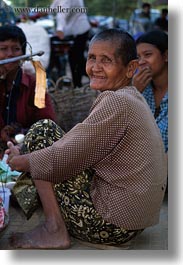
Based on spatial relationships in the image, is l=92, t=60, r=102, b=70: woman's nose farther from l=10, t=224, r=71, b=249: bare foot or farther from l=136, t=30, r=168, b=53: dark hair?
l=136, t=30, r=168, b=53: dark hair

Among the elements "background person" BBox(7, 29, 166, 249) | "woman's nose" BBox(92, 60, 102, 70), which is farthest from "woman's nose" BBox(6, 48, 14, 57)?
"woman's nose" BBox(92, 60, 102, 70)

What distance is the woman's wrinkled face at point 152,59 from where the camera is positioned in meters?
3.50

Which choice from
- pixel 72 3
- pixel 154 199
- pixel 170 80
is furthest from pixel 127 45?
pixel 72 3

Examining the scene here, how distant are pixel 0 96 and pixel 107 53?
1.41 metres

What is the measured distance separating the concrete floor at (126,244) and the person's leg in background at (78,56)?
9.63 feet

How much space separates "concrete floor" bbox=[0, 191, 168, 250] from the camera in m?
2.55

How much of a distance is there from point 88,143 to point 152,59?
147 centimetres

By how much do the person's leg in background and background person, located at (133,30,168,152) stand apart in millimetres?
2247

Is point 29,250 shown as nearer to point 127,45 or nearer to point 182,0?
point 127,45

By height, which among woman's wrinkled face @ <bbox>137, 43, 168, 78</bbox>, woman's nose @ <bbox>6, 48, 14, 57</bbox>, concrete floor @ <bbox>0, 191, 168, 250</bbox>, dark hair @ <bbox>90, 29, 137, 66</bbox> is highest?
dark hair @ <bbox>90, 29, 137, 66</bbox>

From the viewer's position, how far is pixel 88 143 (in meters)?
2.23

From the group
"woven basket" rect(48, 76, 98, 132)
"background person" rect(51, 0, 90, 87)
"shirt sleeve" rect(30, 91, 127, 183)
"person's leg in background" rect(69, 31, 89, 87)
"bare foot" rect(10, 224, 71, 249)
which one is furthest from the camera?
"person's leg in background" rect(69, 31, 89, 87)

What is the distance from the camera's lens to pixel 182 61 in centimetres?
225

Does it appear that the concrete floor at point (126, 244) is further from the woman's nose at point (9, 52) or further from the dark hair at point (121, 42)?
the woman's nose at point (9, 52)
